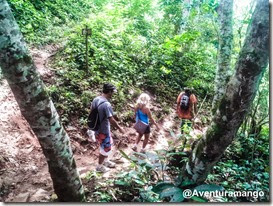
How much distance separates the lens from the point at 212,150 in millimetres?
3027

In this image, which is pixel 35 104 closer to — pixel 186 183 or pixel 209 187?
pixel 186 183

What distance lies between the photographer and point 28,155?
16.5 ft

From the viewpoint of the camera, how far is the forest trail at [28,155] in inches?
163

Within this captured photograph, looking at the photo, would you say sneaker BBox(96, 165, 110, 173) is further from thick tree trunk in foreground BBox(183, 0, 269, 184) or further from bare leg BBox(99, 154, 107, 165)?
thick tree trunk in foreground BBox(183, 0, 269, 184)

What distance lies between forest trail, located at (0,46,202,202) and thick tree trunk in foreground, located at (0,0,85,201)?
0.77 meters

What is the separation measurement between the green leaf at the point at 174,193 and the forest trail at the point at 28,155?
1.58 metres

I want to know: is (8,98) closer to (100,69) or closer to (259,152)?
(100,69)

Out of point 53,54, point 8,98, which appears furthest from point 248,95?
point 53,54

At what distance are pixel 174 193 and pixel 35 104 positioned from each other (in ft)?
6.07

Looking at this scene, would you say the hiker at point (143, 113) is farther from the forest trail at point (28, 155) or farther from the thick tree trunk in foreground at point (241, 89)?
the thick tree trunk in foreground at point (241, 89)

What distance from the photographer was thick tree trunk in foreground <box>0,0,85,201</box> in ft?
8.27

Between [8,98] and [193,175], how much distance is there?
15.6 ft

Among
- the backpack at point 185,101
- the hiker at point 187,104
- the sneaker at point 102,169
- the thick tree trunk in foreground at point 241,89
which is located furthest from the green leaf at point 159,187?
the backpack at point 185,101

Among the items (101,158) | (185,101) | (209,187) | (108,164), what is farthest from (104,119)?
(185,101)
